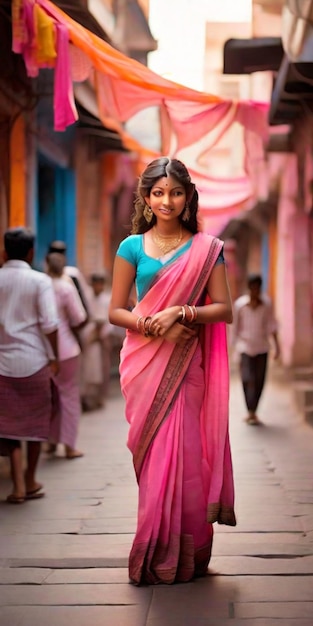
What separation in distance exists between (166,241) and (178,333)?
1.52ft

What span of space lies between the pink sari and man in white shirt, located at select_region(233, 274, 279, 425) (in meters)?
6.25

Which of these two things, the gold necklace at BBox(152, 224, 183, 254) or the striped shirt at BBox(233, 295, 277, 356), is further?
the striped shirt at BBox(233, 295, 277, 356)

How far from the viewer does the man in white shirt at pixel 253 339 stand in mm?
10602

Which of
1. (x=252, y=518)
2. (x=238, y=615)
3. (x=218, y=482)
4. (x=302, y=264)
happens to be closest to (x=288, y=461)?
(x=252, y=518)

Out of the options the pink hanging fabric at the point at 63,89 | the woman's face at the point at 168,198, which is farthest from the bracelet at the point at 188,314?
the pink hanging fabric at the point at 63,89

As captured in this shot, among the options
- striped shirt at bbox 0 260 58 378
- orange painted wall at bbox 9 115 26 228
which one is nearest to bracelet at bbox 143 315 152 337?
striped shirt at bbox 0 260 58 378

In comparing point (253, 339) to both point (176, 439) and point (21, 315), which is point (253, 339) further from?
point (176, 439)

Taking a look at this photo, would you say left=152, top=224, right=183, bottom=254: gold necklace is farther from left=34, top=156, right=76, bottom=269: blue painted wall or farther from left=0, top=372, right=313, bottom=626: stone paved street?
left=34, top=156, right=76, bottom=269: blue painted wall

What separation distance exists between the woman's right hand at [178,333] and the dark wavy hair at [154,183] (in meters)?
0.51

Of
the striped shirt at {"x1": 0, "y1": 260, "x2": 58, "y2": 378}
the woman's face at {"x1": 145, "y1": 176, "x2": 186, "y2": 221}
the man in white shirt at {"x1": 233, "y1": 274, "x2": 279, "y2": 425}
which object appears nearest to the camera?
the woman's face at {"x1": 145, "y1": 176, "x2": 186, "y2": 221}

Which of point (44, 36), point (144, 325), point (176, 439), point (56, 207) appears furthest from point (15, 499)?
point (56, 207)

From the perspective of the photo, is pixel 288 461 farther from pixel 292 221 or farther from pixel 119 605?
pixel 292 221

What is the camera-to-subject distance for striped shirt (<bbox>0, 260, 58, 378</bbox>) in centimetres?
609

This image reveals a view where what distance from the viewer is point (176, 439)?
13.8ft
